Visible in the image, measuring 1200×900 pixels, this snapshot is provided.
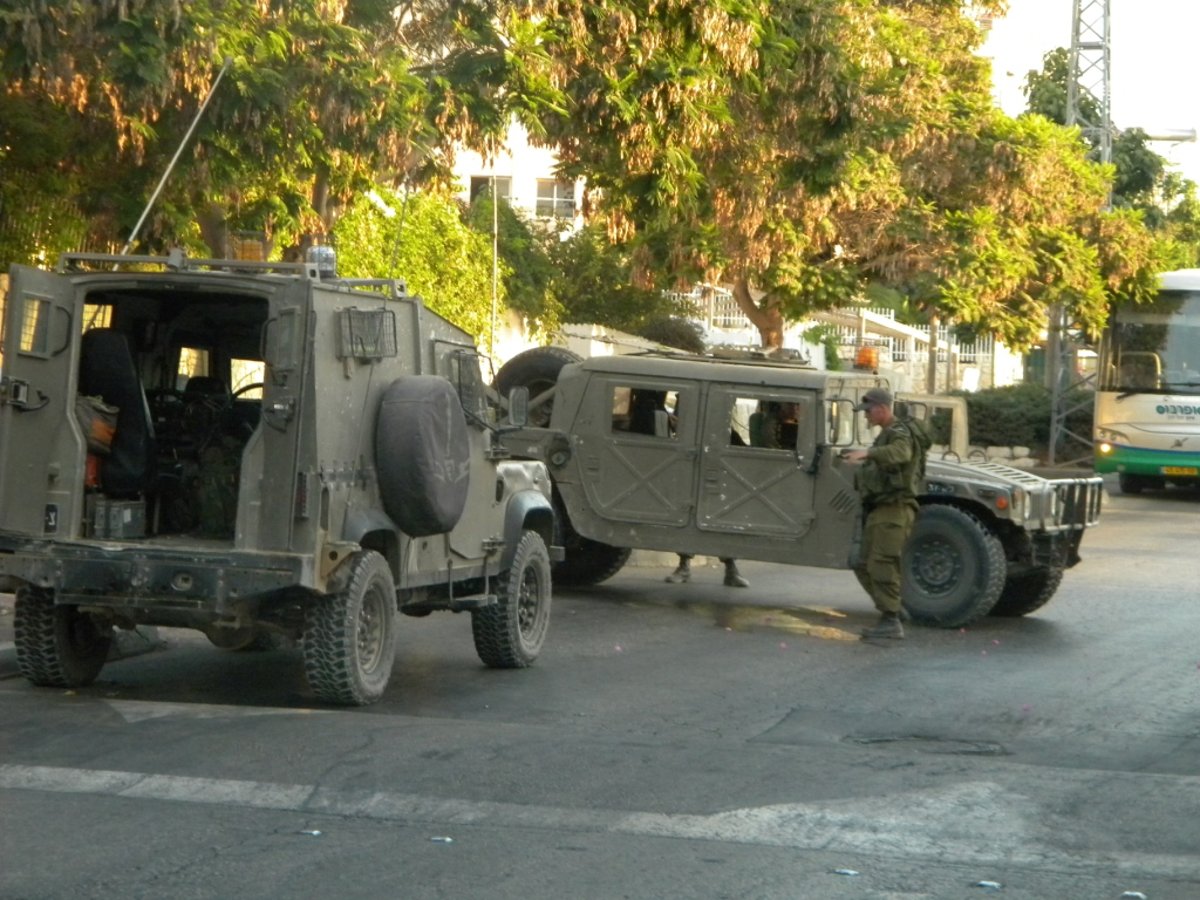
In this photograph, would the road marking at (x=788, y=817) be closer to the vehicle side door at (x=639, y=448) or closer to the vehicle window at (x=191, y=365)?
the vehicle window at (x=191, y=365)

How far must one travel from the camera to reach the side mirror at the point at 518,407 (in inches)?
408

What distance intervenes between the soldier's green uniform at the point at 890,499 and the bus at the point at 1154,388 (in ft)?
53.8

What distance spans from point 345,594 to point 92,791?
2113 mm

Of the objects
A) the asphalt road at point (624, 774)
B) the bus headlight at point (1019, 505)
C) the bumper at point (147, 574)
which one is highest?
the bus headlight at point (1019, 505)

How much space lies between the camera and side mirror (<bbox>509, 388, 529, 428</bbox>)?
10.4 metres

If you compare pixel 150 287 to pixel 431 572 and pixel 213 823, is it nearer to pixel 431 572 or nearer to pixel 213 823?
pixel 431 572

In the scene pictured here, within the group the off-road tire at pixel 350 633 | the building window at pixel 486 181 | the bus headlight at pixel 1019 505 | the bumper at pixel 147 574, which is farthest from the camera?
the building window at pixel 486 181

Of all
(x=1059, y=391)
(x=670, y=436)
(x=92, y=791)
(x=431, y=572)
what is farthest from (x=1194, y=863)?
(x=1059, y=391)

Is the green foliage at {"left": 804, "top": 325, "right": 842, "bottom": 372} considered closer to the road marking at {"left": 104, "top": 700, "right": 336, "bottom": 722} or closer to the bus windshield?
the bus windshield

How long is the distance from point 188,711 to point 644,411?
6.10 metres

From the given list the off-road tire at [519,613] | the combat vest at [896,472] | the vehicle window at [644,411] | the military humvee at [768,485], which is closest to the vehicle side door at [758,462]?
the military humvee at [768,485]

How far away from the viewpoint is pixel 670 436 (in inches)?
558

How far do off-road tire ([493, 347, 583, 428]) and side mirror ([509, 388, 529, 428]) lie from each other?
4.66m

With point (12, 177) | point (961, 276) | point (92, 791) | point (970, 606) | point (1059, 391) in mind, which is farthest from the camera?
point (1059, 391)
